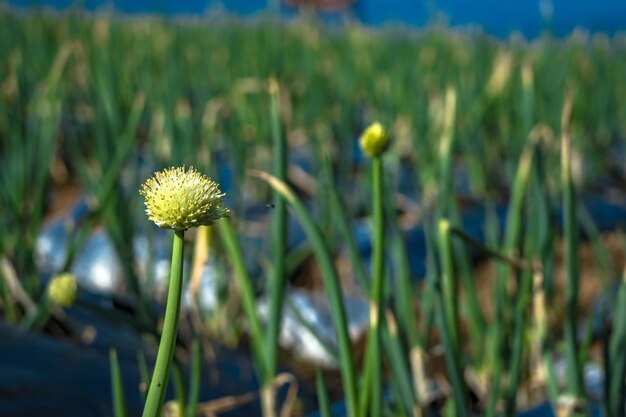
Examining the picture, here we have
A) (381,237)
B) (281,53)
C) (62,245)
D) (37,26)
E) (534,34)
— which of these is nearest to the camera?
(381,237)

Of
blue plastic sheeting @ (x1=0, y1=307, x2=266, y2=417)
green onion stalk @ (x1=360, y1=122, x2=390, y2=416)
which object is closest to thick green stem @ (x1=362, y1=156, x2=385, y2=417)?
green onion stalk @ (x1=360, y1=122, x2=390, y2=416)

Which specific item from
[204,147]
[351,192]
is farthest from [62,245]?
[351,192]

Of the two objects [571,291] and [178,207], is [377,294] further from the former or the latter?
[178,207]

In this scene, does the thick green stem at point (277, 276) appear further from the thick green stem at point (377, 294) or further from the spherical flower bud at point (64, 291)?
the spherical flower bud at point (64, 291)

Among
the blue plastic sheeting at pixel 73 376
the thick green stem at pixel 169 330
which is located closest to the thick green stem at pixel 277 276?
the blue plastic sheeting at pixel 73 376

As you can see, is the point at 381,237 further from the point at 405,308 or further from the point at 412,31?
the point at 412,31

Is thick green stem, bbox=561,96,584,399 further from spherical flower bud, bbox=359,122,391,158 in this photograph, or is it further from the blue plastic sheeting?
the blue plastic sheeting
